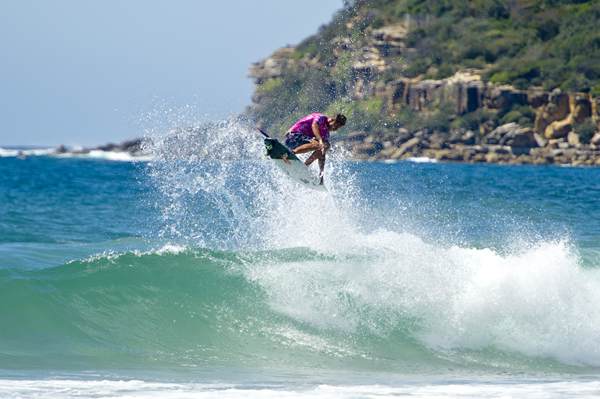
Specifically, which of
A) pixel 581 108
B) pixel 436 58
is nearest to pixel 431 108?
pixel 436 58

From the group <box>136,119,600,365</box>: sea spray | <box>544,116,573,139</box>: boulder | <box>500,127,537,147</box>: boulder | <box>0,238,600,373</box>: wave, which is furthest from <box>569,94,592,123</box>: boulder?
<box>0,238,600,373</box>: wave

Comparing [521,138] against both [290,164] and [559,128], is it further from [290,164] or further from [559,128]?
[290,164]

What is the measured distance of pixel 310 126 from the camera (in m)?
10.2

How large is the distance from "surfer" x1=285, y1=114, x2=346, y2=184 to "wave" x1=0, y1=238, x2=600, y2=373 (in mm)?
1765

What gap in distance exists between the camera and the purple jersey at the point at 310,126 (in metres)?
10.1

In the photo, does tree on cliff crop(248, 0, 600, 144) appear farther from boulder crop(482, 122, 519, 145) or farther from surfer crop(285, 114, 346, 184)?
surfer crop(285, 114, 346, 184)

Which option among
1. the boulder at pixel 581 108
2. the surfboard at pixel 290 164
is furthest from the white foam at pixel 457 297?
the boulder at pixel 581 108

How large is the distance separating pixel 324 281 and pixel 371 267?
791mm

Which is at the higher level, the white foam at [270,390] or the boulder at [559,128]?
the boulder at [559,128]

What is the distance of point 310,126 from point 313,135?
0.52ft

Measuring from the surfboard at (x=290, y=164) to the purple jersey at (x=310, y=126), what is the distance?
0.46 meters

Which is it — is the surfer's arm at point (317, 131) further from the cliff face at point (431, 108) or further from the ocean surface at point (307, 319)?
the cliff face at point (431, 108)

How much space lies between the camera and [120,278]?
9.29 metres

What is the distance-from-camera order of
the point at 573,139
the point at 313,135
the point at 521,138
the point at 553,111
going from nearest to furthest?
the point at 313,135, the point at 573,139, the point at 553,111, the point at 521,138
